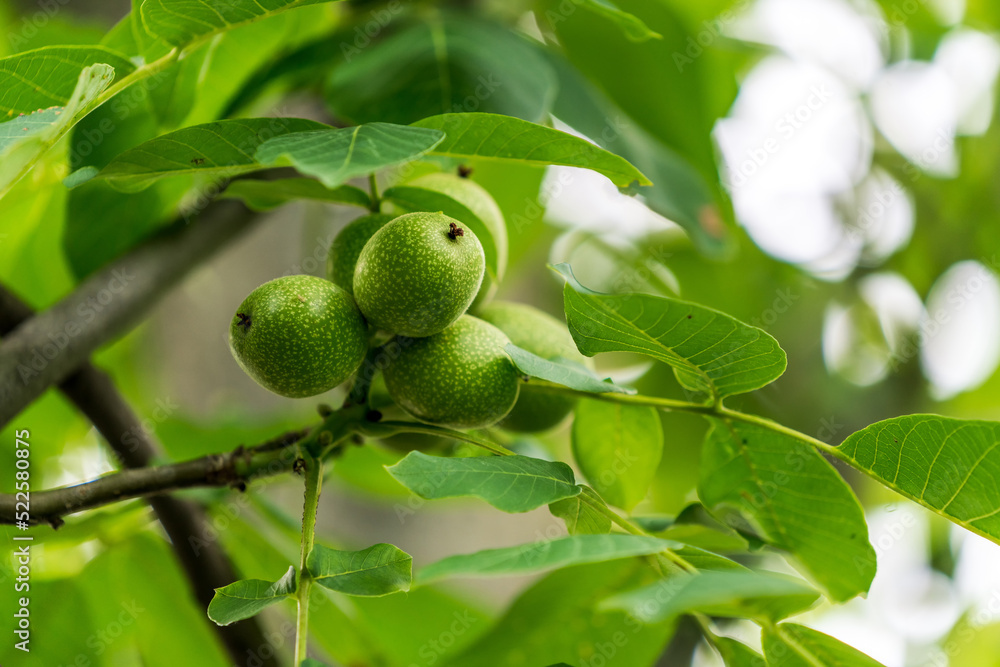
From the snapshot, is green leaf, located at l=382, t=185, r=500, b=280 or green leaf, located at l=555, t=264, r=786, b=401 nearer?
green leaf, located at l=555, t=264, r=786, b=401

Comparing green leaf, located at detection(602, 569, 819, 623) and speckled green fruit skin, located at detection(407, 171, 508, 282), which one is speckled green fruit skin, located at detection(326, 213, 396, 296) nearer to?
speckled green fruit skin, located at detection(407, 171, 508, 282)

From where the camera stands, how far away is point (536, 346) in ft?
2.64

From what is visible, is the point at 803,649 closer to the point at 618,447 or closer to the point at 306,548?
the point at 618,447

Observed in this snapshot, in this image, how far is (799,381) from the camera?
6.29ft

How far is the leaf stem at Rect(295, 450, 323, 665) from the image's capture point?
55 cm

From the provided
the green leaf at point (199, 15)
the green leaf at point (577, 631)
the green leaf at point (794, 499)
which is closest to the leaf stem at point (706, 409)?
the green leaf at point (794, 499)

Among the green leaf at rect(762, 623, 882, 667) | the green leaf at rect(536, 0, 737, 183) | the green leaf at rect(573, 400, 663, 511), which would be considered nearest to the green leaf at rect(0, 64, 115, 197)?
the green leaf at rect(573, 400, 663, 511)

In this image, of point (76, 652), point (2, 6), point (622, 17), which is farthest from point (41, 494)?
point (2, 6)

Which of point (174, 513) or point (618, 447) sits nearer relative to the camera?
point (618, 447)

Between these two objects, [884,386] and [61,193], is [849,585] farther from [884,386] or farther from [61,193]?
[884,386]

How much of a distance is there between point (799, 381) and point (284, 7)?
1.63 metres

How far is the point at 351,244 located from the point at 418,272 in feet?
0.48

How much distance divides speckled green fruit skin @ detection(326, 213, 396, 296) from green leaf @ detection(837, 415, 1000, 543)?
1.53 ft

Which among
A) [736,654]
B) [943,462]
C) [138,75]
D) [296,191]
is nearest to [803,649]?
[736,654]
